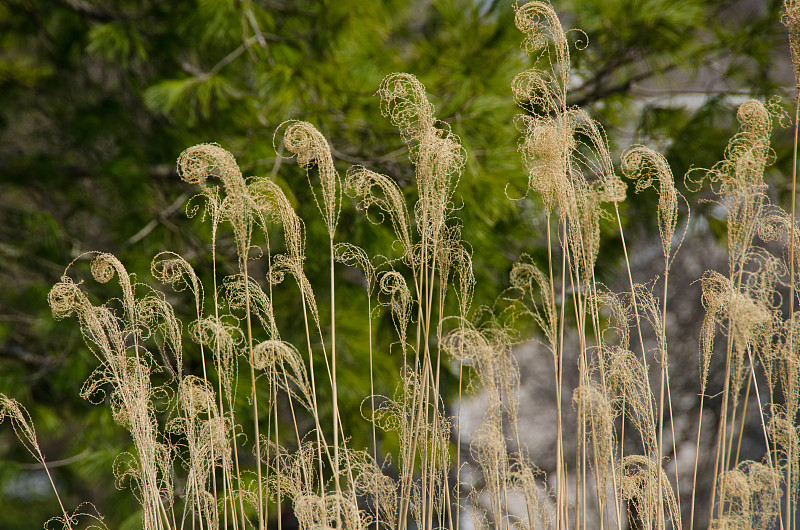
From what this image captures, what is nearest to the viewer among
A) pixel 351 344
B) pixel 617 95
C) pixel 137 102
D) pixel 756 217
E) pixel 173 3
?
pixel 756 217

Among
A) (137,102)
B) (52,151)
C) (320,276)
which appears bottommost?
(320,276)

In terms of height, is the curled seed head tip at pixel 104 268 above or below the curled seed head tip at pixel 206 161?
below

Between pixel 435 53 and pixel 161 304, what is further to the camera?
pixel 435 53

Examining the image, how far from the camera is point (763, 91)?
205 cm

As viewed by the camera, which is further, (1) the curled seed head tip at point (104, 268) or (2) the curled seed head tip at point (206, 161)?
(1) the curled seed head tip at point (104, 268)

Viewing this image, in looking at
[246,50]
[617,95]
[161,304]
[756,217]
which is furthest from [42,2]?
[756,217]

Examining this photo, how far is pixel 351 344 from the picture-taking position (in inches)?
70.1

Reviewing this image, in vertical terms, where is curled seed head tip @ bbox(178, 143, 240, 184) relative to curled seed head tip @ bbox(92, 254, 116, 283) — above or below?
above

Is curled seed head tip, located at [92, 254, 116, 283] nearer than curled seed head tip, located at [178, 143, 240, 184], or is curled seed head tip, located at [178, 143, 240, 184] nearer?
curled seed head tip, located at [178, 143, 240, 184]

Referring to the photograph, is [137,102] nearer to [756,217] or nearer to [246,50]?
[246,50]

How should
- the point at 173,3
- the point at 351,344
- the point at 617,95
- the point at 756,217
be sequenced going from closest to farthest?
the point at 756,217
the point at 351,344
the point at 173,3
the point at 617,95

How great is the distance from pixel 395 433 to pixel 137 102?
4.13 ft

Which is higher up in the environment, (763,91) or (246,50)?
(763,91)

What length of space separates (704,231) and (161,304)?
195 cm
